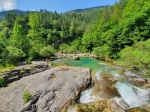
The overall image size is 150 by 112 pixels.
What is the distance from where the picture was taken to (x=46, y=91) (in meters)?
31.0

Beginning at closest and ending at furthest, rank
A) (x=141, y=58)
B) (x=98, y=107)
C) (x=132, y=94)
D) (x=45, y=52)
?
(x=98, y=107) < (x=132, y=94) < (x=141, y=58) < (x=45, y=52)

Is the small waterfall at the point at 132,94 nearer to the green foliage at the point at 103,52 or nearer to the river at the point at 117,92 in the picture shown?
the river at the point at 117,92

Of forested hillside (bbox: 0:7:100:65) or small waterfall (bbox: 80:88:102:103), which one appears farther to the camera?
forested hillside (bbox: 0:7:100:65)

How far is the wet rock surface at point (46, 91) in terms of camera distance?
2618 centimetres

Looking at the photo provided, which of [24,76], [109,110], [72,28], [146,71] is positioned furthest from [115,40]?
[72,28]

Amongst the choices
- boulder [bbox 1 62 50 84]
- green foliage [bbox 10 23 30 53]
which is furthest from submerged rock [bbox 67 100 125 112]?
green foliage [bbox 10 23 30 53]

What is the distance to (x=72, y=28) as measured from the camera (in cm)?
13588

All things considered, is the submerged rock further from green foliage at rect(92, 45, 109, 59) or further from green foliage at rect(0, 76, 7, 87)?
green foliage at rect(92, 45, 109, 59)

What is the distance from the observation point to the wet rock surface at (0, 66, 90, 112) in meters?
26.2

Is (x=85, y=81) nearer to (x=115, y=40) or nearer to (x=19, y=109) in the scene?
(x=19, y=109)

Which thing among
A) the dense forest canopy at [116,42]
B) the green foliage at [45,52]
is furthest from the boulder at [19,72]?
the green foliage at [45,52]

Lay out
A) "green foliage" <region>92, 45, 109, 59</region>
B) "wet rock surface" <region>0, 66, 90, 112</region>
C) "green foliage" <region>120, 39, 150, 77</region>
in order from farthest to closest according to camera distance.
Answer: "green foliage" <region>92, 45, 109, 59</region> < "green foliage" <region>120, 39, 150, 77</region> < "wet rock surface" <region>0, 66, 90, 112</region>

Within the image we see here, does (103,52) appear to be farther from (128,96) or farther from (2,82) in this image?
(2,82)

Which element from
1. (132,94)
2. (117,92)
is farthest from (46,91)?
(132,94)
